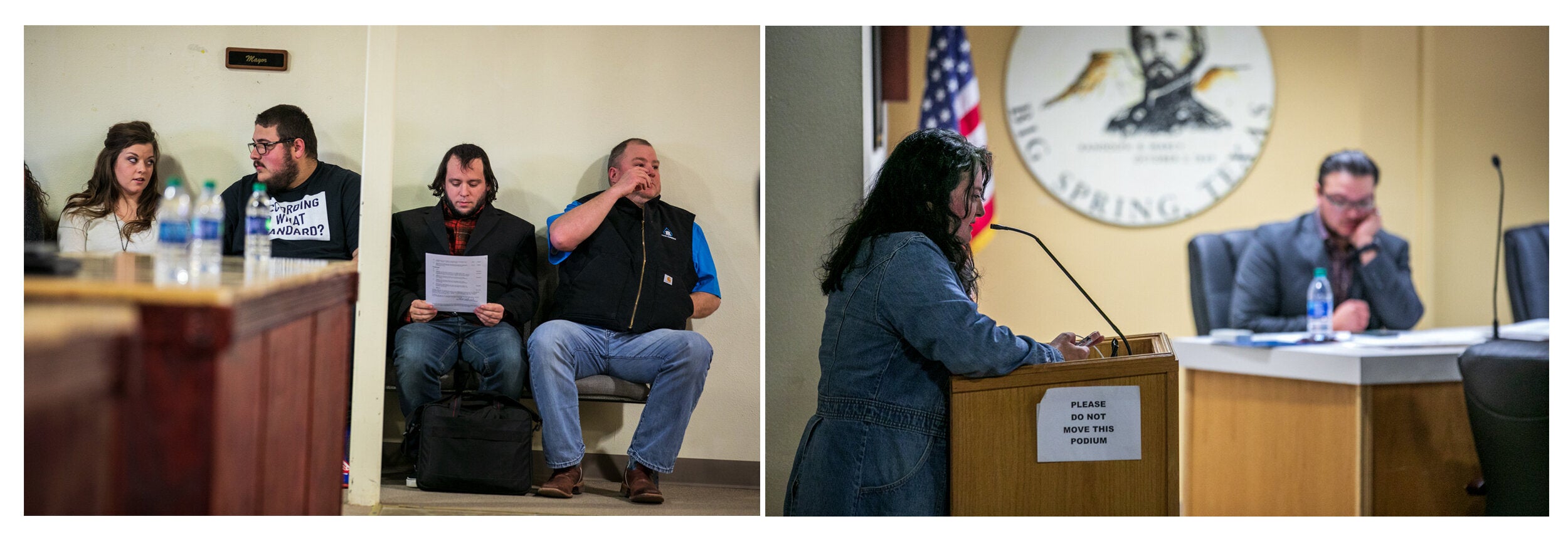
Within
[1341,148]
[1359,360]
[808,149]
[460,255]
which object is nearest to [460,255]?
[460,255]

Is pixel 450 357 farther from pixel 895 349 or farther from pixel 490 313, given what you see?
pixel 895 349

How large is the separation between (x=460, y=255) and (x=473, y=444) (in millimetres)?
478

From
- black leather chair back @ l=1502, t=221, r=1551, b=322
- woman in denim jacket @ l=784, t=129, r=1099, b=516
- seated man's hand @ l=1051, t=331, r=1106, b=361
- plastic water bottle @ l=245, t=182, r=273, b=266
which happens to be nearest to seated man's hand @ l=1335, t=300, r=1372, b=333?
black leather chair back @ l=1502, t=221, r=1551, b=322

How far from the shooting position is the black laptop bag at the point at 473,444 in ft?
8.39

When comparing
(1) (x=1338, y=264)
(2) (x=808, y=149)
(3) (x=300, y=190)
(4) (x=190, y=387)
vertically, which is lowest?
(4) (x=190, y=387)

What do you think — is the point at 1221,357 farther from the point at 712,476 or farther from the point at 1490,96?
the point at 1490,96

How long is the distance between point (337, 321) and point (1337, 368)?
108 inches

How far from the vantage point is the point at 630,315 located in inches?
102

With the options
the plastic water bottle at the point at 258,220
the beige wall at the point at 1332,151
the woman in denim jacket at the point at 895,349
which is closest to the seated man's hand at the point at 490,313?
the plastic water bottle at the point at 258,220

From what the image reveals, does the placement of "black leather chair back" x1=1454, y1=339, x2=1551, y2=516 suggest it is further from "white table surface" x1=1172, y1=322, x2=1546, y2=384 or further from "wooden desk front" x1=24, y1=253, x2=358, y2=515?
"wooden desk front" x1=24, y1=253, x2=358, y2=515

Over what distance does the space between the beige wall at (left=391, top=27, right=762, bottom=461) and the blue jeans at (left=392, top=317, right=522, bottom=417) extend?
232 mm

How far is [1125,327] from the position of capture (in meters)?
4.77
